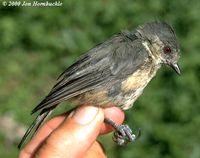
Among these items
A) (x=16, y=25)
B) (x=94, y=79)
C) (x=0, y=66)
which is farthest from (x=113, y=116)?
(x=16, y=25)

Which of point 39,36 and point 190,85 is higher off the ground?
point 39,36

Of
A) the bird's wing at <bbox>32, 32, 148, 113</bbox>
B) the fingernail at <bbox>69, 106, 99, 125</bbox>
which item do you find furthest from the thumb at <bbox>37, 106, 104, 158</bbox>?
the bird's wing at <bbox>32, 32, 148, 113</bbox>

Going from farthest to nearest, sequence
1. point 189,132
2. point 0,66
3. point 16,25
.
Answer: point 16,25 → point 0,66 → point 189,132

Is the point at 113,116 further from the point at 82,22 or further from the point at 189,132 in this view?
the point at 82,22

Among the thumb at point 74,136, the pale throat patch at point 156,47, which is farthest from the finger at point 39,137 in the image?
the pale throat patch at point 156,47

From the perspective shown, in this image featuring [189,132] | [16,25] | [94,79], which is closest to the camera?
[94,79]

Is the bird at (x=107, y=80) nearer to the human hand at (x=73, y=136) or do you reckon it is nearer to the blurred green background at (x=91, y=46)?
the human hand at (x=73, y=136)

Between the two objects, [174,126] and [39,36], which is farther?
[39,36]
